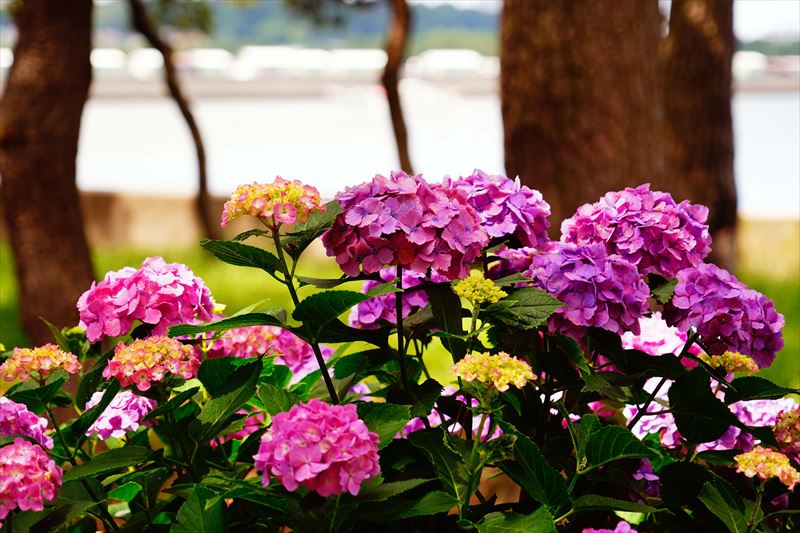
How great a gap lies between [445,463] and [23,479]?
571 mm

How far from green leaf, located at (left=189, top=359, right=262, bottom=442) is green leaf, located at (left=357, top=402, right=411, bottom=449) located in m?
0.19

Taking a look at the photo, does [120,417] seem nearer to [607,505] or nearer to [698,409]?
[607,505]

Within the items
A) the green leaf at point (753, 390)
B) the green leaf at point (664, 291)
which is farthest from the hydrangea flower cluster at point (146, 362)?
the green leaf at point (753, 390)

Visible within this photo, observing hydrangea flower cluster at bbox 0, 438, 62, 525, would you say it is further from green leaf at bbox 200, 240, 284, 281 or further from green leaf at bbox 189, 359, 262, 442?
green leaf at bbox 200, 240, 284, 281

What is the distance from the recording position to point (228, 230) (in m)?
8.69

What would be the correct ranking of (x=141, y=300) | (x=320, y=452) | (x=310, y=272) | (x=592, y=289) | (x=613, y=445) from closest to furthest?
(x=320, y=452) < (x=613, y=445) < (x=592, y=289) < (x=141, y=300) < (x=310, y=272)

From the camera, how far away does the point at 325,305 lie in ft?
5.16

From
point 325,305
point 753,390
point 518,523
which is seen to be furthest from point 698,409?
point 325,305

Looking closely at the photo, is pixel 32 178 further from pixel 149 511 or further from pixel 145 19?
pixel 145 19

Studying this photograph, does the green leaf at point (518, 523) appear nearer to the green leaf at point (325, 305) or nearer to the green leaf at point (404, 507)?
the green leaf at point (404, 507)

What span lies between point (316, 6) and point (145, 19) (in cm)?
161

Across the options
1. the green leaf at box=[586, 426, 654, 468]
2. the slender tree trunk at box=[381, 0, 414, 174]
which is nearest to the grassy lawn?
the slender tree trunk at box=[381, 0, 414, 174]

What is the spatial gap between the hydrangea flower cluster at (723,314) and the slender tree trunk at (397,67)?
592cm

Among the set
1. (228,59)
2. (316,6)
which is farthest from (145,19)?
(228,59)
